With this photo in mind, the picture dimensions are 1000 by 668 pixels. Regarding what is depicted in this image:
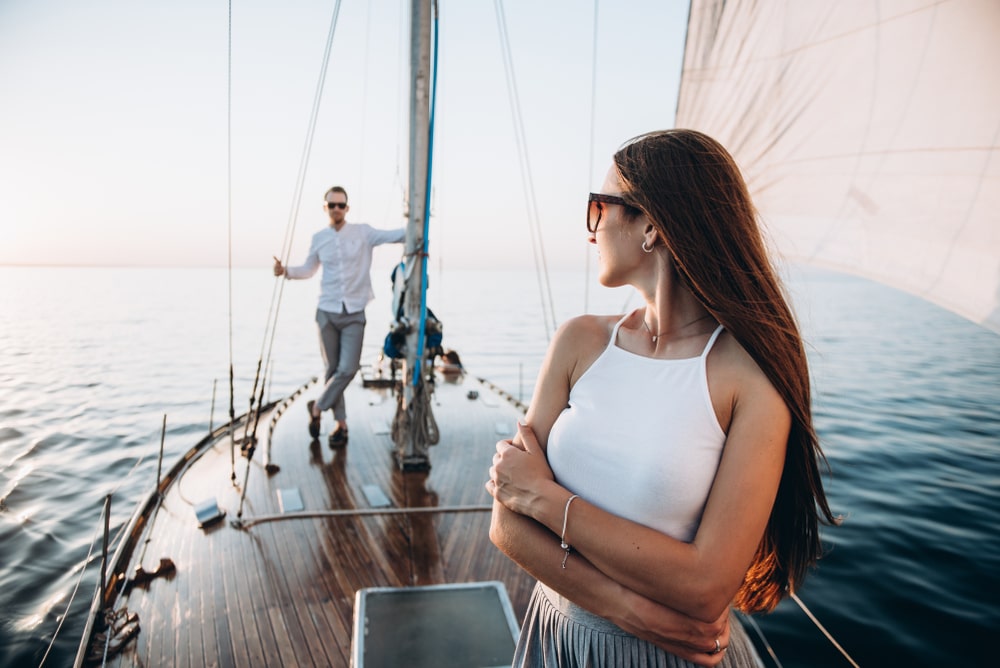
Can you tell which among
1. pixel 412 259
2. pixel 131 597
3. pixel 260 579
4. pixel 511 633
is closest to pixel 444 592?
pixel 511 633

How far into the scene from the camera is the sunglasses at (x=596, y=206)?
3.79 ft

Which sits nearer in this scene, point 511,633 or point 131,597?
point 511,633

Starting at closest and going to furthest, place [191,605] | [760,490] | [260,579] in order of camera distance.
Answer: [760,490] → [191,605] → [260,579]

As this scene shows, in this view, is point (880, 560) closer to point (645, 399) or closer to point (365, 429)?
point (365, 429)

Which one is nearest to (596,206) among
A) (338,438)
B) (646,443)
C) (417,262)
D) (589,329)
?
(589,329)

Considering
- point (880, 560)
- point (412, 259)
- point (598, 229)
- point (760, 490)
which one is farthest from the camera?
point (880, 560)

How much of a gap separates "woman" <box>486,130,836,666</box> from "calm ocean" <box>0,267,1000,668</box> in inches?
12.3

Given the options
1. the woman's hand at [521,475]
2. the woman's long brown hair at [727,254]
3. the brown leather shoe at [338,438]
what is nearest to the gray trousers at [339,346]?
the brown leather shoe at [338,438]

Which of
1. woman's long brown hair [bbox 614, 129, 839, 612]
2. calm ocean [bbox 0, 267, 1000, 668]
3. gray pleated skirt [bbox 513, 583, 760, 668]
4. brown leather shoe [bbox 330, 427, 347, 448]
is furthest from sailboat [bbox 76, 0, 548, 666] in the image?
woman's long brown hair [bbox 614, 129, 839, 612]

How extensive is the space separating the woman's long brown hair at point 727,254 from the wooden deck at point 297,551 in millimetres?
2182

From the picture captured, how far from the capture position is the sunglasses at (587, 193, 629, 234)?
115cm

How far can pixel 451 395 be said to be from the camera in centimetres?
757

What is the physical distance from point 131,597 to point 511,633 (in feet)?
6.59

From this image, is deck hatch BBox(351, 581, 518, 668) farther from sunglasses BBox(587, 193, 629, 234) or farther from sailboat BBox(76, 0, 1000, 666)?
sunglasses BBox(587, 193, 629, 234)
